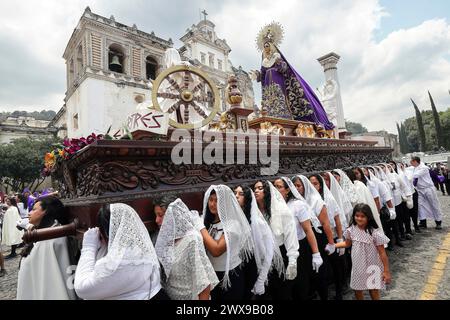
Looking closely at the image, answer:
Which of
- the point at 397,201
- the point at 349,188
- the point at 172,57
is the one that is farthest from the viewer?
the point at 397,201

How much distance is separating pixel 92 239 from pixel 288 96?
607cm

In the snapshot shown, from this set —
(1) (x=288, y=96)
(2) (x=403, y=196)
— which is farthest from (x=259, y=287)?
(1) (x=288, y=96)

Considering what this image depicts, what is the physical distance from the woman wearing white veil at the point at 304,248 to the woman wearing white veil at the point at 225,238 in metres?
0.85

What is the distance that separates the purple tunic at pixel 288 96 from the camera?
650 centimetres

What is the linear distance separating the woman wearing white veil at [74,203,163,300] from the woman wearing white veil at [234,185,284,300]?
108 cm

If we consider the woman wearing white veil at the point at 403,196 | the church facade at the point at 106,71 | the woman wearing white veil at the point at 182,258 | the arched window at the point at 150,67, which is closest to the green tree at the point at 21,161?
the church facade at the point at 106,71

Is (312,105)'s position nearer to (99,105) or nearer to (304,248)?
(304,248)

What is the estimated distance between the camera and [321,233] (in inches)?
135

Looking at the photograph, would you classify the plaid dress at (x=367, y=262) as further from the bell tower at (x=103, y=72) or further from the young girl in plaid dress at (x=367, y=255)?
the bell tower at (x=103, y=72)

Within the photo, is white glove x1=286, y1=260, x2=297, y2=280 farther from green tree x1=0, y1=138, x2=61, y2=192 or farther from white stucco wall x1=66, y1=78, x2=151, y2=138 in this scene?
green tree x1=0, y1=138, x2=61, y2=192

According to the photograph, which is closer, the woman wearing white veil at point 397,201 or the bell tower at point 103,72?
the woman wearing white veil at point 397,201

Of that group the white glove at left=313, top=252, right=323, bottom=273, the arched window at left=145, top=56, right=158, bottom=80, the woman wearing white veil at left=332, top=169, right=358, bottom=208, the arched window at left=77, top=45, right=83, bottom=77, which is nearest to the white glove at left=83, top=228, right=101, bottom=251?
the white glove at left=313, top=252, right=323, bottom=273

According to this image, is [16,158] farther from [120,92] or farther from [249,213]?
[249,213]
